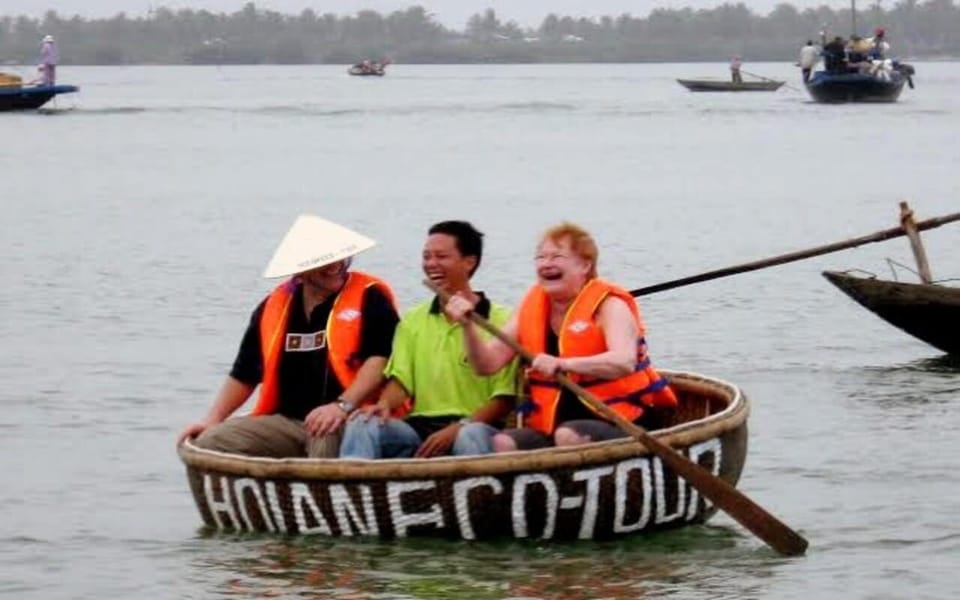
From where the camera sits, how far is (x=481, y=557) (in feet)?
32.5

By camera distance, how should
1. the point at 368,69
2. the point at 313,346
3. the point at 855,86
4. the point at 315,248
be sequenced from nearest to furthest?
the point at 315,248 → the point at 313,346 → the point at 855,86 → the point at 368,69

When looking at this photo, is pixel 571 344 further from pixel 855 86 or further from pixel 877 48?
pixel 855 86

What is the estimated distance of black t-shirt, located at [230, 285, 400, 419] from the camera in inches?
400

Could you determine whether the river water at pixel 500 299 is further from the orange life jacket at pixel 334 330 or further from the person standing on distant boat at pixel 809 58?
the person standing on distant boat at pixel 809 58

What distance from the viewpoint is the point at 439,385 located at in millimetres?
10117

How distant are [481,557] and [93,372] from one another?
770 cm

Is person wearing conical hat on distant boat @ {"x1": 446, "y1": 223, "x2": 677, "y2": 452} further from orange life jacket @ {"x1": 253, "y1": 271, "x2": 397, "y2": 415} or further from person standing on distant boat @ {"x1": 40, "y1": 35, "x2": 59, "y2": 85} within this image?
person standing on distant boat @ {"x1": 40, "y1": 35, "x2": 59, "y2": 85}

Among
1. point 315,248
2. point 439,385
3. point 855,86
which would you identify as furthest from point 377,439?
point 855,86

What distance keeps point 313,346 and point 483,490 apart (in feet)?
3.27

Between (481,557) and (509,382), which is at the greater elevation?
(509,382)

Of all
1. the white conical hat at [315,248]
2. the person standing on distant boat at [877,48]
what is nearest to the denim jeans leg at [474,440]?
the white conical hat at [315,248]

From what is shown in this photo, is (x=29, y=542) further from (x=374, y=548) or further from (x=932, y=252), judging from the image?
(x=932, y=252)

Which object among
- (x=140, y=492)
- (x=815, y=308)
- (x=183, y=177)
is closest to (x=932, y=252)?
(x=815, y=308)

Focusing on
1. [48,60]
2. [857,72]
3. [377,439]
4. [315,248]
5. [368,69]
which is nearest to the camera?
[377,439]
